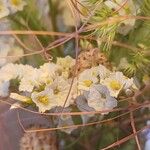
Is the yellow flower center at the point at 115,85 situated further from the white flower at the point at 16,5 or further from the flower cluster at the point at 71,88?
the white flower at the point at 16,5

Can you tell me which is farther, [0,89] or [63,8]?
[63,8]

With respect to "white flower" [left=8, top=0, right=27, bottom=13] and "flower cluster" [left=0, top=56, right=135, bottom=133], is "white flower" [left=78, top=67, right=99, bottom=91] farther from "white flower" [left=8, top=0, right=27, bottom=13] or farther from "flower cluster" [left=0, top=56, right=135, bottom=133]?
"white flower" [left=8, top=0, right=27, bottom=13]

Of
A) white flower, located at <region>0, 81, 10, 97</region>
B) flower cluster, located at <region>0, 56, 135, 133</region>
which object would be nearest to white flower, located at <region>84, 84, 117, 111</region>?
flower cluster, located at <region>0, 56, 135, 133</region>

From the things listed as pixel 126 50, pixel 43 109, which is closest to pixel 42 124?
pixel 43 109

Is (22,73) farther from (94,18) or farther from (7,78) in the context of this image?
(94,18)

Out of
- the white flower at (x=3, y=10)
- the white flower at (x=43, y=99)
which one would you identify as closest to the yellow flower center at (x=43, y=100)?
the white flower at (x=43, y=99)

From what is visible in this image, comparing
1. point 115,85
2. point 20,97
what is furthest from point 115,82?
point 20,97
